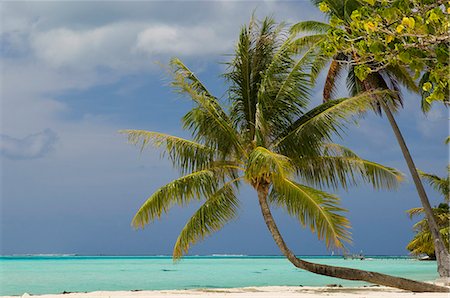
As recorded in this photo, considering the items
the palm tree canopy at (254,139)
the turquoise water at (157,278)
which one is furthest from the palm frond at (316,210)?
the turquoise water at (157,278)

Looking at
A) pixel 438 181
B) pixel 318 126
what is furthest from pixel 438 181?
pixel 318 126

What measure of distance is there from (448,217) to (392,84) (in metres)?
9.12

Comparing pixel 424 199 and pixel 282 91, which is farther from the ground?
pixel 282 91

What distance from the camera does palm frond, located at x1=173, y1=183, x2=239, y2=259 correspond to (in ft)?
43.0

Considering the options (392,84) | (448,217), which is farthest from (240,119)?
(448,217)

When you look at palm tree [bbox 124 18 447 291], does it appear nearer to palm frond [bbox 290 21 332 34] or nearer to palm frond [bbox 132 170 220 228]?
palm frond [bbox 132 170 220 228]

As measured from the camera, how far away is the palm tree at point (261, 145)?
1286 cm

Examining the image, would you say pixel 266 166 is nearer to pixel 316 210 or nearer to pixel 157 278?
pixel 316 210

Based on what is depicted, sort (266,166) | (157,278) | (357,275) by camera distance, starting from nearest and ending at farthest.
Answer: (266,166), (357,275), (157,278)

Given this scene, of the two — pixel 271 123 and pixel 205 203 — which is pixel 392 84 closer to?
pixel 271 123

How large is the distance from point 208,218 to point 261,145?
1.92 m

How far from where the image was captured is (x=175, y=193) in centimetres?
1284

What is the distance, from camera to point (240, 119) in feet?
45.9

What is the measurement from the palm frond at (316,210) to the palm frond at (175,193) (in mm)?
1484
